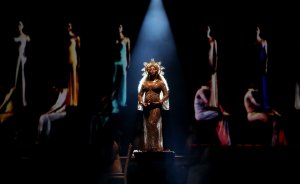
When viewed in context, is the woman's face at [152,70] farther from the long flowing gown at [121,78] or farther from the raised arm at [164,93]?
the long flowing gown at [121,78]

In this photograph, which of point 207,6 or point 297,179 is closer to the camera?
point 297,179

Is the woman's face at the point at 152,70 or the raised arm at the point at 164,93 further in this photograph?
the woman's face at the point at 152,70

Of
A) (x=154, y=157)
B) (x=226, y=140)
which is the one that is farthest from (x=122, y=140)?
(x=154, y=157)

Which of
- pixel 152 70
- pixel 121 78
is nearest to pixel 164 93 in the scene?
pixel 152 70

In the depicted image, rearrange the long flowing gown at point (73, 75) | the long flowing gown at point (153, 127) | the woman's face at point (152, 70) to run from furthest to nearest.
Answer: the long flowing gown at point (73, 75)
the woman's face at point (152, 70)
the long flowing gown at point (153, 127)

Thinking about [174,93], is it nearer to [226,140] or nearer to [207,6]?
[226,140]

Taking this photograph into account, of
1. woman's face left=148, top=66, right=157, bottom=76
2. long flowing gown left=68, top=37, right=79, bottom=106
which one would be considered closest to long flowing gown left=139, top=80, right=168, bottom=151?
woman's face left=148, top=66, right=157, bottom=76

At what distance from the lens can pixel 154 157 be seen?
6125 mm

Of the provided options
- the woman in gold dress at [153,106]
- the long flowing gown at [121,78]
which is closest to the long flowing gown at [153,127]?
the woman in gold dress at [153,106]

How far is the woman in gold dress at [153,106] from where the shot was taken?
267 inches

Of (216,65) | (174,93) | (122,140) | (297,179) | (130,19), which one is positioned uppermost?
(130,19)

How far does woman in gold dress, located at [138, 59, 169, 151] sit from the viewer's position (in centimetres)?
677

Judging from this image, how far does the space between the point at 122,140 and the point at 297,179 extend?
12.3ft

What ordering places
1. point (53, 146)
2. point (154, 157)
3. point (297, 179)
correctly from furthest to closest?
point (53, 146) < point (297, 179) < point (154, 157)
